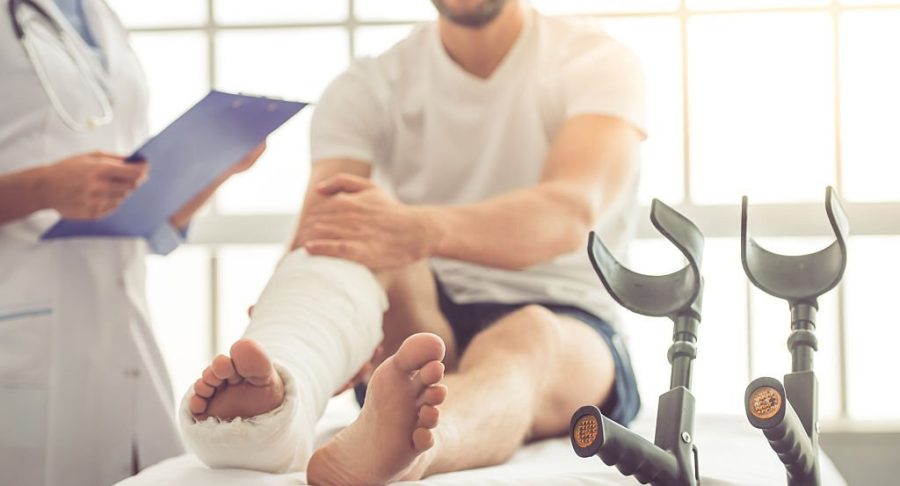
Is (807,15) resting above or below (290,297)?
above

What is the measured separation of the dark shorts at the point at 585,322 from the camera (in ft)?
5.26

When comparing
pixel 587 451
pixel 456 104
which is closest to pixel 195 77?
pixel 456 104

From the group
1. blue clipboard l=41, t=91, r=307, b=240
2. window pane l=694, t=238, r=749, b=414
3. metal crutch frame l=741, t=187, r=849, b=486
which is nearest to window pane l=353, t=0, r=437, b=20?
window pane l=694, t=238, r=749, b=414

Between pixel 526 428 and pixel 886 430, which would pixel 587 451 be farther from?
pixel 886 430

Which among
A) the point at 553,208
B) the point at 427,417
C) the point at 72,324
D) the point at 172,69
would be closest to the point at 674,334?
the point at 427,417

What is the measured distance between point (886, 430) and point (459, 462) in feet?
4.30

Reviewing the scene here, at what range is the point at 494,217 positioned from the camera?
1.49 m

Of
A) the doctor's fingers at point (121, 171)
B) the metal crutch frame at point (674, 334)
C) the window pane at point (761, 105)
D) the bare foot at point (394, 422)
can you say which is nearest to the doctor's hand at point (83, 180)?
the doctor's fingers at point (121, 171)

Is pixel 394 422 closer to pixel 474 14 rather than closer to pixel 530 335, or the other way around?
pixel 530 335

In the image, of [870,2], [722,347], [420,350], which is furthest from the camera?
[722,347]

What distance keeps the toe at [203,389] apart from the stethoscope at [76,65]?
625 mm

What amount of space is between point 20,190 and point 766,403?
3.33ft

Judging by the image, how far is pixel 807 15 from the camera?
7.55 feet

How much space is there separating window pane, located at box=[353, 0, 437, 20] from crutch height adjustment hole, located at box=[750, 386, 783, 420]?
5.30 feet
